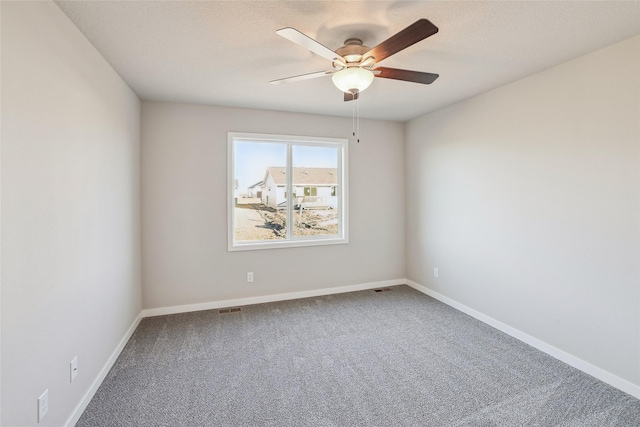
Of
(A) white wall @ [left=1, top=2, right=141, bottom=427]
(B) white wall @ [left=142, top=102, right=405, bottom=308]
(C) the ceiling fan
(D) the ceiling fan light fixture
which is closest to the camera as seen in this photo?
(A) white wall @ [left=1, top=2, right=141, bottom=427]

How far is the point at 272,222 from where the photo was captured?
3947mm

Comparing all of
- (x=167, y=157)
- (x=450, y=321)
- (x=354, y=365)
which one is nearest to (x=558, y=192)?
(x=450, y=321)

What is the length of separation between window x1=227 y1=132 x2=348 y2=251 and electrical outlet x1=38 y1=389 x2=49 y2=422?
87.5 inches

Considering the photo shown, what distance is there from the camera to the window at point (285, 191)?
3.74 meters

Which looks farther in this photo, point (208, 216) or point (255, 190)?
point (255, 190)

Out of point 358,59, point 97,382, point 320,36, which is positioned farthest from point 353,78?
point 97,382

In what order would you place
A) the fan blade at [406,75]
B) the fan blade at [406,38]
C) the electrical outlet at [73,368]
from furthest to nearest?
1. the fan blade at [406,75]
2. the electrical outlet at [73,368]
3. the fan blade at [406,38]

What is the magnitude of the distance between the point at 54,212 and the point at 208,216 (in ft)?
6.38

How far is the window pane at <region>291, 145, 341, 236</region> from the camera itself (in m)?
4.03

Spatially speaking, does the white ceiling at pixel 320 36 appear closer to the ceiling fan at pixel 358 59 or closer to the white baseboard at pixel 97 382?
the ceiling fan at pixel 358 59

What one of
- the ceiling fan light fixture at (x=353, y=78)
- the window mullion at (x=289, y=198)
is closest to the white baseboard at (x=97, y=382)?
the window mullion at (x=289, y=198)

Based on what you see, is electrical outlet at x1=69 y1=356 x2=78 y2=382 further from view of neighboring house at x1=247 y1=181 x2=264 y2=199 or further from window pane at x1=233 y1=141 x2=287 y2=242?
view of neighboring house at x1=247 y1=181 x2=264 y2=199

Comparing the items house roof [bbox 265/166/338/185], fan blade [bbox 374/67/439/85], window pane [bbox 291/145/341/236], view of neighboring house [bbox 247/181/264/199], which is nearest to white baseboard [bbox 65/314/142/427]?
view of neighboring house [bbox 247/181/264/199]

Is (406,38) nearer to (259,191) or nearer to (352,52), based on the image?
(352,52)
